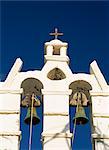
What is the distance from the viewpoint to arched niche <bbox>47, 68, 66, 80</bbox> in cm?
1437

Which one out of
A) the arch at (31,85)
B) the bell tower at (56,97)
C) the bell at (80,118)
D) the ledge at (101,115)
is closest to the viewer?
the bell tower at (56,97)

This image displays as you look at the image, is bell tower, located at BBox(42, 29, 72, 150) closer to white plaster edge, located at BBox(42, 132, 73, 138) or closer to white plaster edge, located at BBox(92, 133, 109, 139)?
white plaster edge, located at BBox(42, 132, 73, 138)

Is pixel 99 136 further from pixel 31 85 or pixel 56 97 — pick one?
pixel 31 85

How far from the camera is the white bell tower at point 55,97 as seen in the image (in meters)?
12.9

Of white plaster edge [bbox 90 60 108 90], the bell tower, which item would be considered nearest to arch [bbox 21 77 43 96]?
the bell tower

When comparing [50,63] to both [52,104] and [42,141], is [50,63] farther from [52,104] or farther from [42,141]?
[42,141]

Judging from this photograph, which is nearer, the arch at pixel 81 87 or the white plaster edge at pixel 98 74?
the white plaster edge at pixel 98 74

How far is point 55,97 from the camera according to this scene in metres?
13.7

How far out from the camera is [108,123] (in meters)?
13.3

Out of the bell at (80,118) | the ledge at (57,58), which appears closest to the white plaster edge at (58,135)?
the bell at (80,118)

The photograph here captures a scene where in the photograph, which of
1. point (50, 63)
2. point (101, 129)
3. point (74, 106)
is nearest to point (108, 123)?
point (101, 129)

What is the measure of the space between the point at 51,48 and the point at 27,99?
172 cm

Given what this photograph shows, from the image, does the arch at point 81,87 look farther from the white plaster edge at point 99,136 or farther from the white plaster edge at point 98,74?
the white plaster edge at point 99,136

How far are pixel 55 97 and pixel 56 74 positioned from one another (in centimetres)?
113
